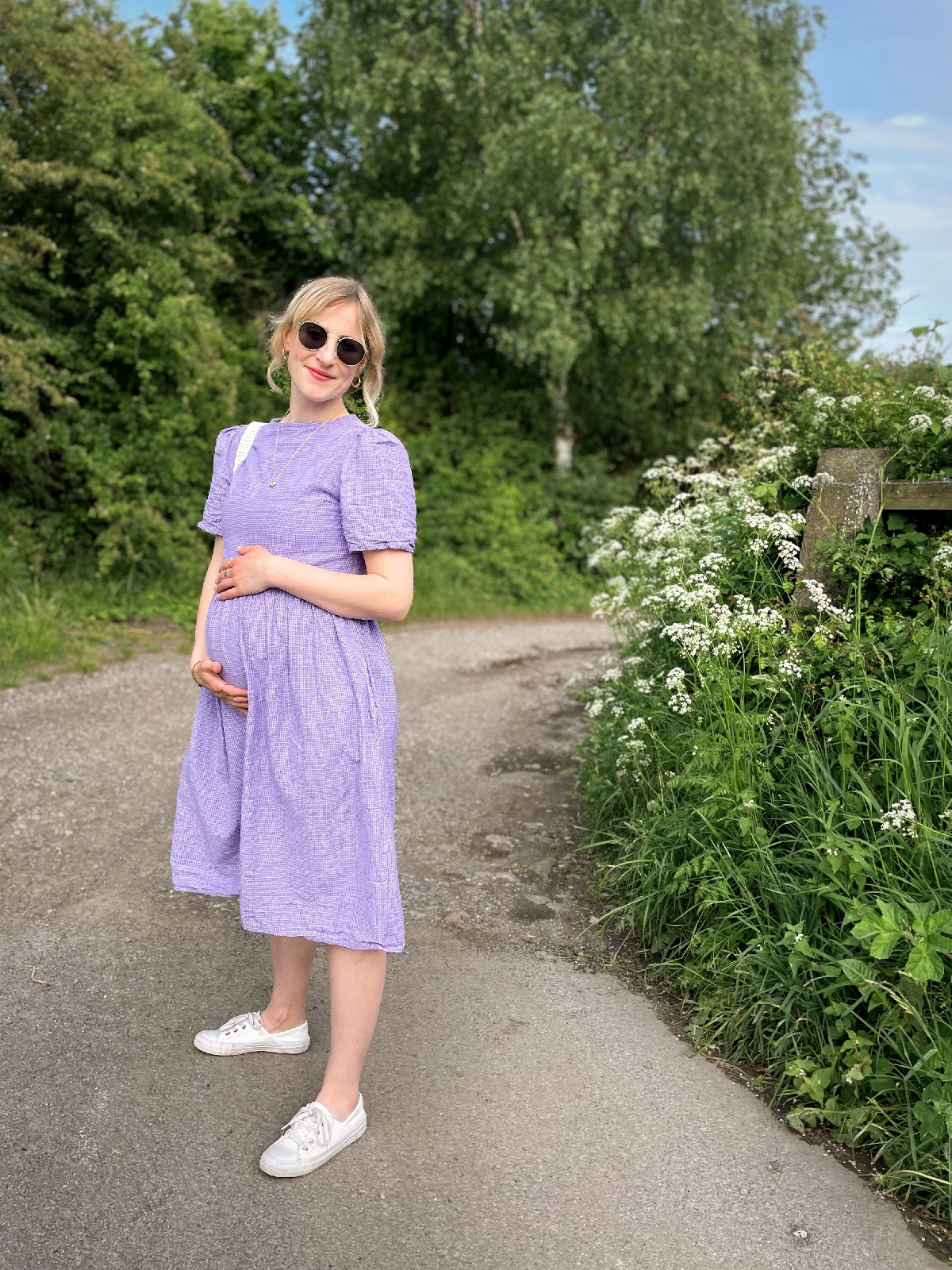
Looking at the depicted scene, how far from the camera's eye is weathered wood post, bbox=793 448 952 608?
3.72 meters

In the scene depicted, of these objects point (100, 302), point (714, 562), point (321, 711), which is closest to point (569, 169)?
point (100, 302)

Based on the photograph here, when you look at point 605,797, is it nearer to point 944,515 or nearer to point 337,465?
point 944,515

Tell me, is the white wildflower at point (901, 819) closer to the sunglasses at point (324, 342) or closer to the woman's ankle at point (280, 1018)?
the woman's ankle at point (280, 1018)

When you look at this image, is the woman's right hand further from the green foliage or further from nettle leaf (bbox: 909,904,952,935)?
the green foliage

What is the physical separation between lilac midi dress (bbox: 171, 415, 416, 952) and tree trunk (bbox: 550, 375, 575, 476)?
12934 millimetres

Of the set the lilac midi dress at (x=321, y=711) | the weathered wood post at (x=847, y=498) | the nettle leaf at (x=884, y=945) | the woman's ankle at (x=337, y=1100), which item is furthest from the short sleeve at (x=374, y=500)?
the weathered wood post at (x=847, y=498)

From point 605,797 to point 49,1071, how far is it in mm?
2488

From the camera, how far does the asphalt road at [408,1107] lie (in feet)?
7.18

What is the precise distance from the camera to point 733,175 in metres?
13.1

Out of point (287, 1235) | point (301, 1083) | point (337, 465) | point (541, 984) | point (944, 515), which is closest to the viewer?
point (287, 1235)

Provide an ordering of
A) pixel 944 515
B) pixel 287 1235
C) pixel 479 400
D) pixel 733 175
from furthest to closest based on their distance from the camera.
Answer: pixel 479 400 < pixel 733 175 < pixel 944 515 < pixel 287 1235

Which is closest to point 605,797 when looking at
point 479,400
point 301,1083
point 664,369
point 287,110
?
point 301,1083

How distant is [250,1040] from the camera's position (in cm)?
286

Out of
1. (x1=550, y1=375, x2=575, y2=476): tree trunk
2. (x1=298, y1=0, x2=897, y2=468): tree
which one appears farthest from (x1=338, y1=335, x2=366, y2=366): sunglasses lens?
(x1=550, y1=375, x2=575, y2=476): tree trunk
